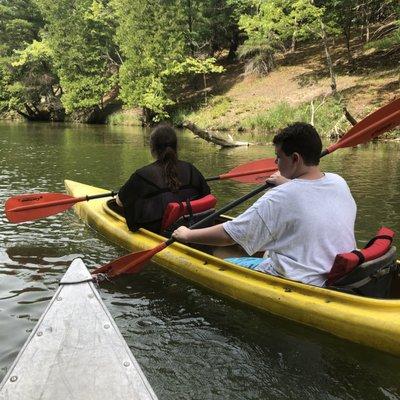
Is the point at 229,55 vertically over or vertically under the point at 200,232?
over

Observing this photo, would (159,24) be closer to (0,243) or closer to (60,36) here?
(60,36)

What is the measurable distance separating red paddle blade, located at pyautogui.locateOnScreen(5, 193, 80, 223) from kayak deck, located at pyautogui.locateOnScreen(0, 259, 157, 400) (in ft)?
10.4

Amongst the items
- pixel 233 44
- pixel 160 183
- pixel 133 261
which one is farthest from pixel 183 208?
pixel 233 44

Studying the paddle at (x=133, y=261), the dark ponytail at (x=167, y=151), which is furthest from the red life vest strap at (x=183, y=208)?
the paddle at (x=133, y=261)

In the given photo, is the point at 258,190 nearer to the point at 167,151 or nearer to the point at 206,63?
the point at 167,151

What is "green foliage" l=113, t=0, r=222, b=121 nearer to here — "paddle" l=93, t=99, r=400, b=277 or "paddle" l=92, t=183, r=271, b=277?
"paddle" l=93, t=99, r=400, b=277

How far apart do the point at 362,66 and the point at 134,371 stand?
23433 mm

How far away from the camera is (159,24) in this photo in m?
27.0

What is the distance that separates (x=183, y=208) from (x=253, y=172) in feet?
5.99

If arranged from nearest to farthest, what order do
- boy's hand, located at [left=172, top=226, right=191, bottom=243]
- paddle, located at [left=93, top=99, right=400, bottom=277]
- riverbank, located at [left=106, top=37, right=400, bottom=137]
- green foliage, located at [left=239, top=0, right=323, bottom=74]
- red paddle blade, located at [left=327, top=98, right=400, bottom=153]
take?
boy's hand, located at [left=172, top=226, right=191, bottom=243] → paddle, located at [left=93, top=99, right=400, bottom=277] → red paddle blade, located at [left=327, top=98, right=400, bottom=153] → riverbank, located at [left=106, top=37, right=400, bottom=137] → green foliage, located at [left=239, top=0, right=323, bottom=74]

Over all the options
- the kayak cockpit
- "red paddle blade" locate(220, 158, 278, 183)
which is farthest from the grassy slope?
the kayak cockpit

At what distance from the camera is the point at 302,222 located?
3287 mm

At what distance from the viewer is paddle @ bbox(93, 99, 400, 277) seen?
4492 mm

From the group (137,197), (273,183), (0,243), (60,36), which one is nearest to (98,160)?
(0,243)
